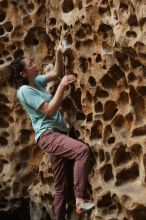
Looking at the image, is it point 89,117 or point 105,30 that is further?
point 89,117

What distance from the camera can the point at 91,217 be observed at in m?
3.45

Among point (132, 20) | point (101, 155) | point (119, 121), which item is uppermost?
point (132, 20)

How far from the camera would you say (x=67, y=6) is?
11.8ft

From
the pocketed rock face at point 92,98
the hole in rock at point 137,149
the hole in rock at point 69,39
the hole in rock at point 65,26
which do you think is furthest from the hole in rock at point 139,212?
the hole in rock at point 65,26

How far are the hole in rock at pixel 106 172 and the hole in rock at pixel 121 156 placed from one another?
8 centimetres

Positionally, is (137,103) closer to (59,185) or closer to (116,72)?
(116,72)

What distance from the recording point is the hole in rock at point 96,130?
3393 mm

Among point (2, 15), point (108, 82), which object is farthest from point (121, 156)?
point (2, 15)

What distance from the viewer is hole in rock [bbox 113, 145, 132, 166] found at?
3240 millimetres

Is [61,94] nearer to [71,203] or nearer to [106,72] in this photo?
[106,72]

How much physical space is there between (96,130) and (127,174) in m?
0.35

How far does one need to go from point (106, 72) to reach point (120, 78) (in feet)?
0.32

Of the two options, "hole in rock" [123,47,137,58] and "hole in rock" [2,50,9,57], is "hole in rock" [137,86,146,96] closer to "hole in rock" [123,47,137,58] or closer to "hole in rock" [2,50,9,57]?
"hole in rock" [123,47,137,58]

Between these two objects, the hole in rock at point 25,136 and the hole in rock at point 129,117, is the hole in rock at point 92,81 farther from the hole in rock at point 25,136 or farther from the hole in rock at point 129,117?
the hole in rock at point 25,136
